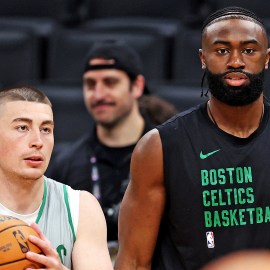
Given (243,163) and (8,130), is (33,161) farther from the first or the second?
(243,163)

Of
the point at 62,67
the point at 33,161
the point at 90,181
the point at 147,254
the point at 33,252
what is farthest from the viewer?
the point at 62,67

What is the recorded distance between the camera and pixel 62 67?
7.98 metres

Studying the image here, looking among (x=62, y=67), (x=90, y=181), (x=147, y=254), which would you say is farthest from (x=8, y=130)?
(x=62, y=67)

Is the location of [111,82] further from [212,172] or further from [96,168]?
[212,172]

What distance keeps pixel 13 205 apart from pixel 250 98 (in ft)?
3.56

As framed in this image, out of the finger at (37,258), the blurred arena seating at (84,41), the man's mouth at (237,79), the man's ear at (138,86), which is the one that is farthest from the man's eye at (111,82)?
the finger at (37,258)

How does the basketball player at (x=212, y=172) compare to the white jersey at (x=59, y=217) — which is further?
the basketball player at (x=212, y=172)

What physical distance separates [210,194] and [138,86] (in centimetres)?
284

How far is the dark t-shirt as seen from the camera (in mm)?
6098

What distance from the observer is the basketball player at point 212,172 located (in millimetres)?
3855

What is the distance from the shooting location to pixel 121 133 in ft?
21.0

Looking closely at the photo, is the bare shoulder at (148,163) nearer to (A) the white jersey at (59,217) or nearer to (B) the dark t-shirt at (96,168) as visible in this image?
(A) the white jersey at (59,217)

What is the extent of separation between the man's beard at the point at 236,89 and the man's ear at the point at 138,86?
272cm

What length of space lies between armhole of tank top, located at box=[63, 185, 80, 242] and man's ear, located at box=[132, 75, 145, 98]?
2.75 m
